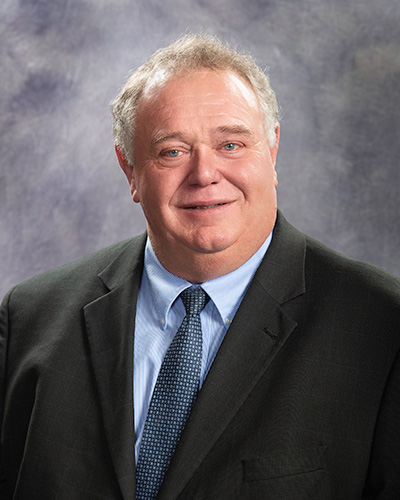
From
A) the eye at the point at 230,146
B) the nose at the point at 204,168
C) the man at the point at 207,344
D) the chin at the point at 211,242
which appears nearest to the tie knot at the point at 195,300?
the man at the point at 207,344

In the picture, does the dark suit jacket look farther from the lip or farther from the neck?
the lip

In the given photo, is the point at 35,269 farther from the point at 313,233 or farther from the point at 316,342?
the point at 316,342

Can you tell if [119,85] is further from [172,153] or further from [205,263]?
[205,263]

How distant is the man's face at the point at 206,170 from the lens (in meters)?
2.52

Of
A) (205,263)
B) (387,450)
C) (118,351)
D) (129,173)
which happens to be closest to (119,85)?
(129,173)

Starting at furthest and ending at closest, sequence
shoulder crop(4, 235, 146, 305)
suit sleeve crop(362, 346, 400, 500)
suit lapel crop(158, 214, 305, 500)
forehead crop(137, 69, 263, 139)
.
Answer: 1. shoulder crop(4, 235, 146, 305)
2. forehead crop(137, 69, 263, 139)
3. suit lapel crop(158, 214, 305, 500)
4. suit sleeve crop(362, 346, 400, 500)

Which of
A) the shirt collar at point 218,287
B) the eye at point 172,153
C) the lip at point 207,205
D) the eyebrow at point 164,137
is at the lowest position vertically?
the shirt collar at point 218,287

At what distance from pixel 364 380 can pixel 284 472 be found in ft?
1.19

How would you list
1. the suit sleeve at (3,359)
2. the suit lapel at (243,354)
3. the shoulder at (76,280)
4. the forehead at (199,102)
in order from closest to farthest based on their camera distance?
the suit lapel at (243,354) < the forehead at (199,102) < the suit sleeve at (3,359) < the shoulder at (76,280)

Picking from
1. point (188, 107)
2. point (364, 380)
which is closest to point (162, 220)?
point (188, 107)

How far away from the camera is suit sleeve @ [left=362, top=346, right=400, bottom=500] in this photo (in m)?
2.19

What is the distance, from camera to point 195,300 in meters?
2.59

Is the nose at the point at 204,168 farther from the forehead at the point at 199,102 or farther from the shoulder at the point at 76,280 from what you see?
the shoulder at the point at 76,280

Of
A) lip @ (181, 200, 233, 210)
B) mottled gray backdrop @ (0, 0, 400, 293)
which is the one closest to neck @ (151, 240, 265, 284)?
lip @ (181, 200, 233, 210)
